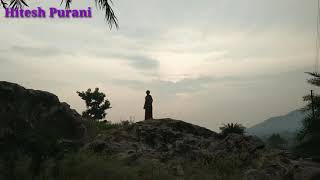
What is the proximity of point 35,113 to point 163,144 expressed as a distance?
552 centimetres

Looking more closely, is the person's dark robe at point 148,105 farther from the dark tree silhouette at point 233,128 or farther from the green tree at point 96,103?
the green tree at point 96,103

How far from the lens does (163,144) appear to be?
1839cm

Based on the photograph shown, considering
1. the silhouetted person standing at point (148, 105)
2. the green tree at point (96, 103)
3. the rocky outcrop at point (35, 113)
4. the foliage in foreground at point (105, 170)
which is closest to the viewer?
the foliage in foreground at point (105, 170)

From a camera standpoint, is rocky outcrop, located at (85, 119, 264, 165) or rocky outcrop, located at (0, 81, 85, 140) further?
rocky outcrop, located at (0, 81, 85, 140)

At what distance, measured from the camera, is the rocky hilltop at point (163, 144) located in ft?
49.4

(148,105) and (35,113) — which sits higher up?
(148,105)

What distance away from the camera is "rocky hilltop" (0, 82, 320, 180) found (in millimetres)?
15047

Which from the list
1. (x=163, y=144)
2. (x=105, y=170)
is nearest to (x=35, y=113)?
(x=163, y=144)

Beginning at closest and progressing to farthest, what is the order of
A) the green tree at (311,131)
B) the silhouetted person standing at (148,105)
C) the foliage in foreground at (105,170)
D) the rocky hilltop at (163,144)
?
the foliage in foreground at (105,170) → the rocky hilltop at (163,144) → the green tree at (311,131) → the silhouetted person standing at (148,105)

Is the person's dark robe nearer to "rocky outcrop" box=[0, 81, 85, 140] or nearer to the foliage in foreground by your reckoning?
"rocky outcrop" box=[0, 81, 85, 140]

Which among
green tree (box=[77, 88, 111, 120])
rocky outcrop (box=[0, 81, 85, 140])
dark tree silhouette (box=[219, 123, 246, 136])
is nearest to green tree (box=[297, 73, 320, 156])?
dark tree silhouette (box=[219, 123, 246, 136])

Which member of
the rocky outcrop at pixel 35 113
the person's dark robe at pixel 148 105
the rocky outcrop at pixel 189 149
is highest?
the person's dark robe at pixel 148 105

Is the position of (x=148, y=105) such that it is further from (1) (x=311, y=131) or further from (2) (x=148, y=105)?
(1) (x=311, y=131)

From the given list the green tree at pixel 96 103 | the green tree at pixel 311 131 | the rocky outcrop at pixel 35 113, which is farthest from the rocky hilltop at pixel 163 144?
the green tree at pixel 96 103
